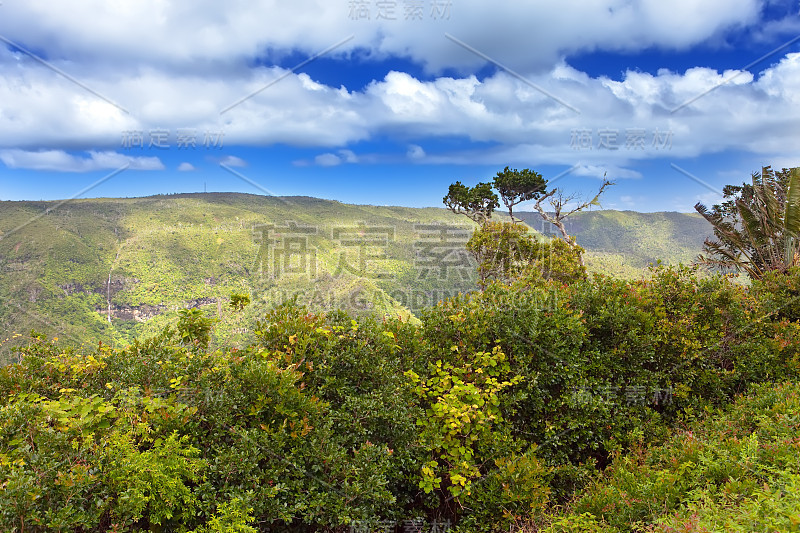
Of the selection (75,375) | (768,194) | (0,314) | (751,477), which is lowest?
(0,314)

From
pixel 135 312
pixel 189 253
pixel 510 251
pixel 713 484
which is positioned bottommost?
pixel 135 312

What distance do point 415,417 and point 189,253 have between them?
126790mm

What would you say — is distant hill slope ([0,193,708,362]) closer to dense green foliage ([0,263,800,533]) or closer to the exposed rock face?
the exposed rock face

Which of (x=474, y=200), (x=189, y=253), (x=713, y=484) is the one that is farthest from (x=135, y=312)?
(x=713, y=484)

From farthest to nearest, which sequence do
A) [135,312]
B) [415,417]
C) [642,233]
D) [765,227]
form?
[642,233] < [135,312] < [765,227] < [415,417]

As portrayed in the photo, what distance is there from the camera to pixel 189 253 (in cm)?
11869

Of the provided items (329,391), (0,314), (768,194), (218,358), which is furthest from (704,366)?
(0,314)

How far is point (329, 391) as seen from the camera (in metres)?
4.38

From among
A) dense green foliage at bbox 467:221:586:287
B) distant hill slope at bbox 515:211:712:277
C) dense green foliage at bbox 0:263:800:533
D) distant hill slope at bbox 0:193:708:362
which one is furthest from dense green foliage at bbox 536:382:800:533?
distant hill slope at bbox 515:211:712:277

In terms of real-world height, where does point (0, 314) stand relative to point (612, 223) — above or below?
below

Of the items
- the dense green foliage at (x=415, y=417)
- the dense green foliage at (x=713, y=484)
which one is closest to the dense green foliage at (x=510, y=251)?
the dense green foliage at (x=415, y=417)

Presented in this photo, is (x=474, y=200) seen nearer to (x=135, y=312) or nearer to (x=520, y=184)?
(x=520, y=184)

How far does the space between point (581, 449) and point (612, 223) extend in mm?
168489

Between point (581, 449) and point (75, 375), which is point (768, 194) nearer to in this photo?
point (581, 449)
